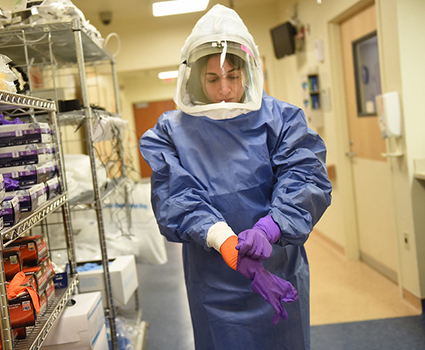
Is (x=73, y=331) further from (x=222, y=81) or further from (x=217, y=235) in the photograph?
(x=222, y=81)

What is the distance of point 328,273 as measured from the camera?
386 centimetres

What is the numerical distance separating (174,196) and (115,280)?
107cm

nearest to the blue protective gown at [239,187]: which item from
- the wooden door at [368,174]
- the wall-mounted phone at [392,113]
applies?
the wall-mounted phone at [392,113]

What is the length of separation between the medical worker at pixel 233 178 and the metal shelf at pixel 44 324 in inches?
18.7

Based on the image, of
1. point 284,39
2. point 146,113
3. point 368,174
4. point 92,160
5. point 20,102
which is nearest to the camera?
point 20,102

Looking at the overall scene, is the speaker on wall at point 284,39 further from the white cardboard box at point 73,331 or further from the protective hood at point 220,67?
the white cardboard box at point 73,331

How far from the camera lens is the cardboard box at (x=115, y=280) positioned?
239 centimetres

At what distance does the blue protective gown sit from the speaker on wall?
10.9 ft

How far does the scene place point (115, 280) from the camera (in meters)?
2.45

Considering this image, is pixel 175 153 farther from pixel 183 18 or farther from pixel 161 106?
pixel 161 106

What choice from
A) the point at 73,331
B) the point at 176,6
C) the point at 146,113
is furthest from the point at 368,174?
the point at 146,113

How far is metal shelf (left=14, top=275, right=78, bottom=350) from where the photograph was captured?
4.45 ft

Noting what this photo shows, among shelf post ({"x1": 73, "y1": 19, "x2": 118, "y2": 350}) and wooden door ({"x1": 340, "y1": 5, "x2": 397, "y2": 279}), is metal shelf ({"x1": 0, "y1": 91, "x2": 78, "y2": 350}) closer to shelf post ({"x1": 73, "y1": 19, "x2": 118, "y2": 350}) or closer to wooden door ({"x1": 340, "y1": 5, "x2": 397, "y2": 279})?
shelf post ({"x1": 73, "y1": 19, "x2": 118, "y2": 350})

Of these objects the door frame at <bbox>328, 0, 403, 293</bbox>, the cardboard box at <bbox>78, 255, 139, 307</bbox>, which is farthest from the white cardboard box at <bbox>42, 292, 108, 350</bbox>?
the door frame at <bbox>328, 0, 403, 293</bbox>
